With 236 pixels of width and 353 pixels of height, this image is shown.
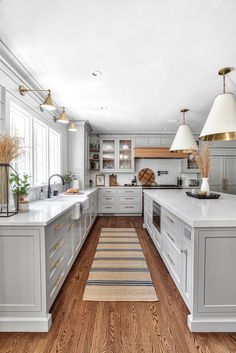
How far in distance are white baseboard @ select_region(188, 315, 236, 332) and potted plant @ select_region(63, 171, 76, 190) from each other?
3396 mm

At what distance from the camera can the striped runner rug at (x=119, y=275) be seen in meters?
2.03

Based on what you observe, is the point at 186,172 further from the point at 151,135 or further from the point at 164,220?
the point at 164,220

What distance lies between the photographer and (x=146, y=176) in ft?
20.5

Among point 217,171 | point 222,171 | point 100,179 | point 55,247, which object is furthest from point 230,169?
point 55,247

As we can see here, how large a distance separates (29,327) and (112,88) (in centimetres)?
285

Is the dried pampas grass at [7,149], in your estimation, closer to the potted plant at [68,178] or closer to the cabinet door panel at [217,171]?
the potted plant at [68,178]

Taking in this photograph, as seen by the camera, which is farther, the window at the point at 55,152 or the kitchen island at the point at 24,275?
the window at the point at 55,152

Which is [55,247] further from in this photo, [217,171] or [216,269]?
[217,171]

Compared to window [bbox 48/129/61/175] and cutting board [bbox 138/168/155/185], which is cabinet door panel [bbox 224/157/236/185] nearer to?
cutting board [bbox 138/168/155/185]

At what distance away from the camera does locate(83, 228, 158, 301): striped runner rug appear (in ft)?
6.65

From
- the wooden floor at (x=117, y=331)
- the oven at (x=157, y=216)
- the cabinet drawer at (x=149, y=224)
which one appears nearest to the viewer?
the wooden floor at (x=117, y=331)

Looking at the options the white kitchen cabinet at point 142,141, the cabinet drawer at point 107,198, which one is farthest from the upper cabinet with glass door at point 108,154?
the cabinet drawer at point 107,198

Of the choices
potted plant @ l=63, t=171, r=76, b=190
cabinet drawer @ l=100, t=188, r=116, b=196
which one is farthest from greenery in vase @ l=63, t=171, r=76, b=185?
cabinet drawer @ l=100, t=188, r=116, b=196

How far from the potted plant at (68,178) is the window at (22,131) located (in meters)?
1.55
